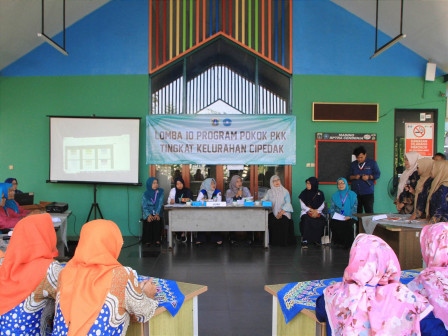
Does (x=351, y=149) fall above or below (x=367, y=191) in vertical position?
above

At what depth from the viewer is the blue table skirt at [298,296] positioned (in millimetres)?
1854

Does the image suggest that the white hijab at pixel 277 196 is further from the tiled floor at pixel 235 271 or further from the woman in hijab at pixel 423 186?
the woman in hijab at pixel 423 186

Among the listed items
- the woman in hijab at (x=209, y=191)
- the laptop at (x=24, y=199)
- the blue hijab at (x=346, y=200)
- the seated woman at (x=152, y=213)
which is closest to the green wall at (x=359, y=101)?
the blue hijab at (x=346, y=200)

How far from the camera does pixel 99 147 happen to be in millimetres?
6094

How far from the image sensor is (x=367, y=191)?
584 cm

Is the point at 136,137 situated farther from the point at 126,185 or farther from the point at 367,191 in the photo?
the point at 367,191

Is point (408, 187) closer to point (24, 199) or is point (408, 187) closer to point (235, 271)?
point (235, 271)

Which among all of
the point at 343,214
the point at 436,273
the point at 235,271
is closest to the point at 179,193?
the point at 235,271

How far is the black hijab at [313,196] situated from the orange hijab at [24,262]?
450cm

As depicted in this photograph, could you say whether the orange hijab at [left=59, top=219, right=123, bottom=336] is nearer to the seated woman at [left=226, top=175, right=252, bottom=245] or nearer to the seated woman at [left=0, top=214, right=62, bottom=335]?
the seated woman at [left=0, top=214, right=62, bottom=335]

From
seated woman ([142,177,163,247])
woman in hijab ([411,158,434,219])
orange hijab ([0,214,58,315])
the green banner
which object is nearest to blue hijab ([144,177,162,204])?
seated woman ([142,177,163,247])

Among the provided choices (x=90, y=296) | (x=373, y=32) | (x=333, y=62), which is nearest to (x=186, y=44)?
(x=333, y=62)

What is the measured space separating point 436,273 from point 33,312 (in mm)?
1998

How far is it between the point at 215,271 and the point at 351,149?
3448 mm
